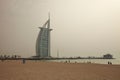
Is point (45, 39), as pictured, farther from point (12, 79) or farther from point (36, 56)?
point (12, 79)

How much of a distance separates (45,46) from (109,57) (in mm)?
25011

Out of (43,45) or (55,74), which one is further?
(43,45)

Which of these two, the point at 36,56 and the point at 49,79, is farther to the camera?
the point at 36,56

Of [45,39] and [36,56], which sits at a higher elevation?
[45,39]

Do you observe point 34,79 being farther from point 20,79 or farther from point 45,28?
point 45,28

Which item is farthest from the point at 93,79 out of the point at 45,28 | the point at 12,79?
the point at 45,28

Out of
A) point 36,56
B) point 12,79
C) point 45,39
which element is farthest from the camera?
point 45,39

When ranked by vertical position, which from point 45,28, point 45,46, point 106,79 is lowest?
point 106,79

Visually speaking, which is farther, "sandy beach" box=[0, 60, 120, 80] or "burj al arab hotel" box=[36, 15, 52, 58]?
"burj al arab hotel" box=[36, 15, 52, 58]

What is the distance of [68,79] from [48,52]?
251 ft

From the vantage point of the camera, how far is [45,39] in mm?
87000

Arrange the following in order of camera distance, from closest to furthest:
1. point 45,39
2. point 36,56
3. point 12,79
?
point 12,79 → point 36,56 → point 45,39

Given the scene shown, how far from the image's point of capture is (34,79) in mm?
10719

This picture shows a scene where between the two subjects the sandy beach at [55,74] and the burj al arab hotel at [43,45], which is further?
the burj al arab hotel at [43,45]
